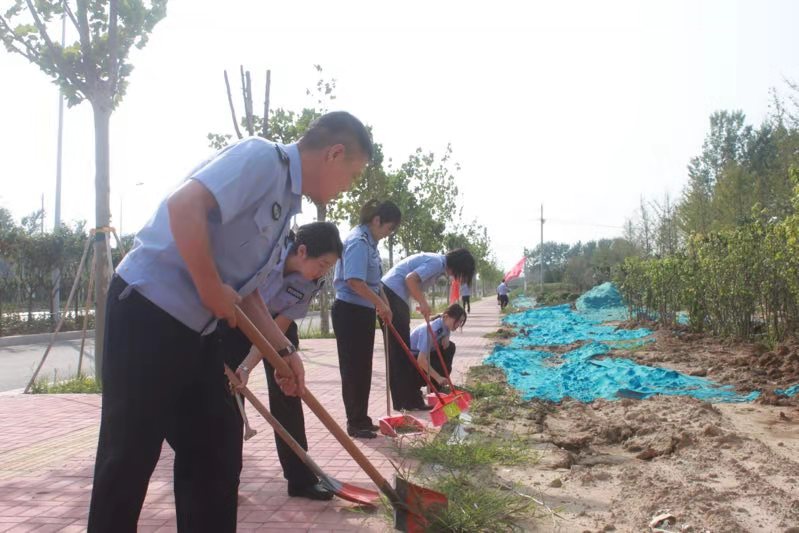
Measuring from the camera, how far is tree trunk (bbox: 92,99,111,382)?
7.55m

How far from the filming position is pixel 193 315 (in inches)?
75.9

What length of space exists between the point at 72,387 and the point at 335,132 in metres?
6.68

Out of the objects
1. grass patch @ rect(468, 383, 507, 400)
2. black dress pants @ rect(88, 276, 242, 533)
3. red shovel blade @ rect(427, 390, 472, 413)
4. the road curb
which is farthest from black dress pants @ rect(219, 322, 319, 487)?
the road curb

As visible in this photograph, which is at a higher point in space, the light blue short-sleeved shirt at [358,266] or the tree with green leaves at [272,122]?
the tree with green leaves at [272,122]

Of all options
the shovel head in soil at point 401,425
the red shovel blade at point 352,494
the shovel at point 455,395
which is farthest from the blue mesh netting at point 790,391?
the red shovel blade at point 352,494

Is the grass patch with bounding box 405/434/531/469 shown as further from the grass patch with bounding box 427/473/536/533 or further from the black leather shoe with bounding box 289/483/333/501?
the black leather shoe with bounding box 289/483/333/501

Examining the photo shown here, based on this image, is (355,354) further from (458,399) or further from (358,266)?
(458,399)

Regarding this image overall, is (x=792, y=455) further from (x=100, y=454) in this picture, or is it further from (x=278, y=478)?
(x=100, y=454)

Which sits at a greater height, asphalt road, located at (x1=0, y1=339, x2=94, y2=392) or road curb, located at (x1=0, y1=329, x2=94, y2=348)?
road curb, located at (x1=0, y1=329, x2=94, y2=348)

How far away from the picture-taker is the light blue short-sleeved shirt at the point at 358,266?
4.64 meters

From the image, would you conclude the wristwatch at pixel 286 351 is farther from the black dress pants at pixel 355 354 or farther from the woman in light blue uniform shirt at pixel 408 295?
the woman in light blue uniform shirt at pixel 408 295

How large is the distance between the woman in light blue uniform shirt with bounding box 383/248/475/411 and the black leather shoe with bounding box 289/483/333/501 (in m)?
2.33

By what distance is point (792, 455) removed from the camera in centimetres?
406

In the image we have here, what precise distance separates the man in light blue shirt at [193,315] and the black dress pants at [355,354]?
2546 millimetres
